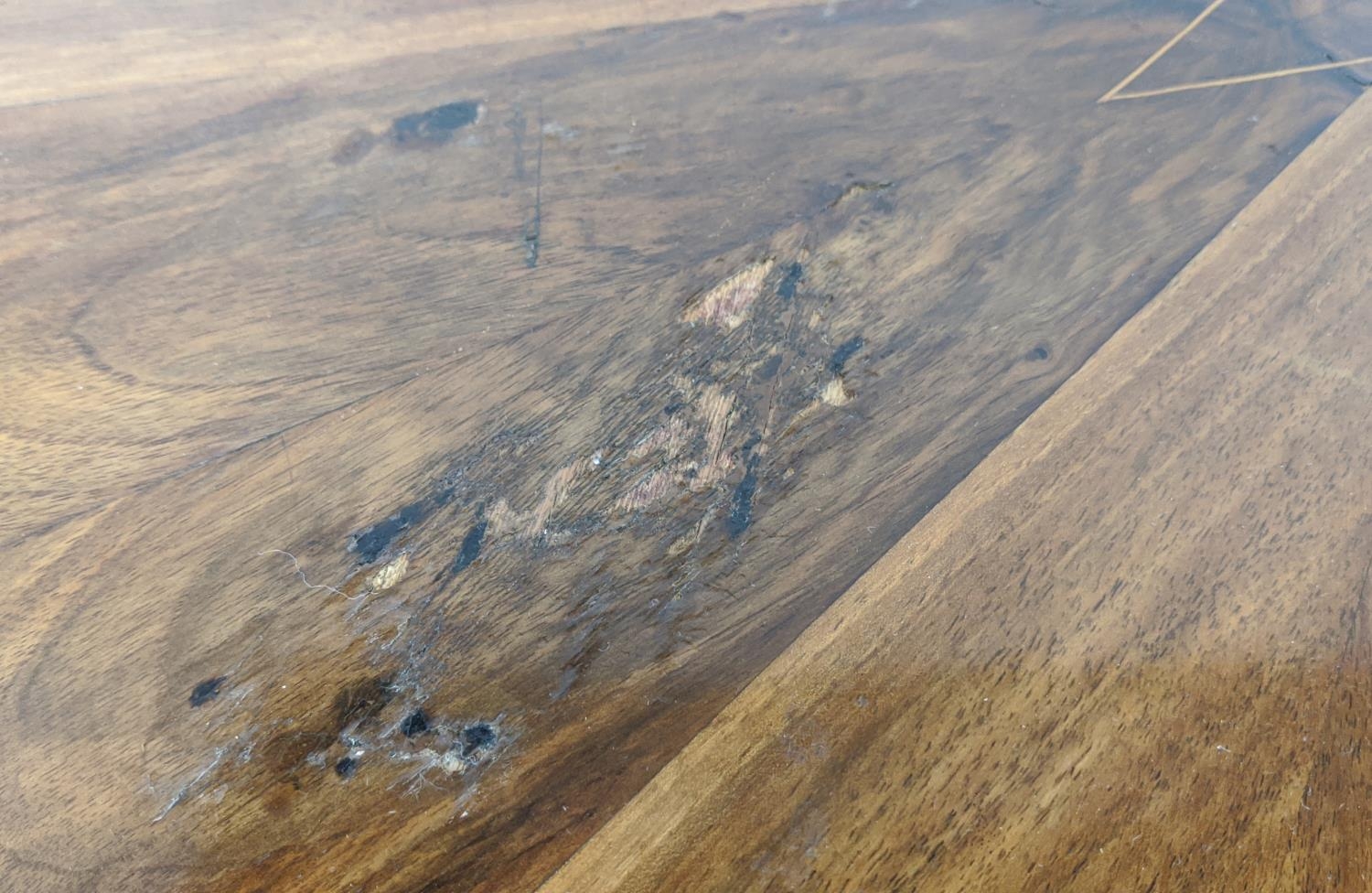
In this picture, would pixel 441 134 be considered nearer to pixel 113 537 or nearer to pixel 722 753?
pixel 113 537

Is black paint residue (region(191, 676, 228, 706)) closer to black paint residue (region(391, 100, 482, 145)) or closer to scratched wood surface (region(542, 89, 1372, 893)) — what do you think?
scratched wood surface (region(542, 89, 1372, 893))

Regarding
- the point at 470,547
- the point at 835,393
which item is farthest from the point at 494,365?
the point at 835,393

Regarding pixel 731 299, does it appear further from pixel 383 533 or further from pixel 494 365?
pixel 383 533

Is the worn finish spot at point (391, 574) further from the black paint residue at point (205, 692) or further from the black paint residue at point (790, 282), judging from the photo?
the black paint residue at point (790, 282)

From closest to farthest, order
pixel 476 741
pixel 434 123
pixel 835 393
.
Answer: pixel 476 741, pixel 835 393, pixel 434 123

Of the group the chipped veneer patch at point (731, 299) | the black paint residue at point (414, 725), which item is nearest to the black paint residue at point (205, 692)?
the black paint residue at point (414, 725)
